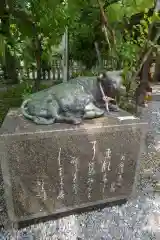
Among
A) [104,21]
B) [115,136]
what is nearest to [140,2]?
[104,21]

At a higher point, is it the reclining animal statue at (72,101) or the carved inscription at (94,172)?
the reclining animal statue at (72,101)

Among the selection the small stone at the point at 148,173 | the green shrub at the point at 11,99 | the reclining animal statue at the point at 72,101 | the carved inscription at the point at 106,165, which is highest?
the reclining animal statue at the point at 72,101

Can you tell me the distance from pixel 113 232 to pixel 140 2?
210cm

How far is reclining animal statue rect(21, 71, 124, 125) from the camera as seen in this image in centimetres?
174

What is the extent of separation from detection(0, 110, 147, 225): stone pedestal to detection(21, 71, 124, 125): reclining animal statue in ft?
0.21

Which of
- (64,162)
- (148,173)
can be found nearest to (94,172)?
(64,162)

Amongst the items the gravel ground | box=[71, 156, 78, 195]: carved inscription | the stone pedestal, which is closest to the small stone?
the gravel ground

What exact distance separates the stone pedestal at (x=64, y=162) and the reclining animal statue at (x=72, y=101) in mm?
64

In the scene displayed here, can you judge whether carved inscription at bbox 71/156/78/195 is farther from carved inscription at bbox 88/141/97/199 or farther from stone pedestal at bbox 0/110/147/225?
carved inscription at bbox 88/141/97/199

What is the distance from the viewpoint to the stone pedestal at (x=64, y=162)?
164 cm

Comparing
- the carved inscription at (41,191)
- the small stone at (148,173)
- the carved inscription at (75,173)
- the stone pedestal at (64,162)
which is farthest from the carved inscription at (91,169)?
the small stone at (148,173)

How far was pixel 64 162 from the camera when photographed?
5.74 feet

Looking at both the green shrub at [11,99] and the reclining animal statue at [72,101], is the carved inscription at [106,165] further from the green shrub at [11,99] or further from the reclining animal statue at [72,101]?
the green shrub at [11,99]

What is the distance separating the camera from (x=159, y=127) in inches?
155
